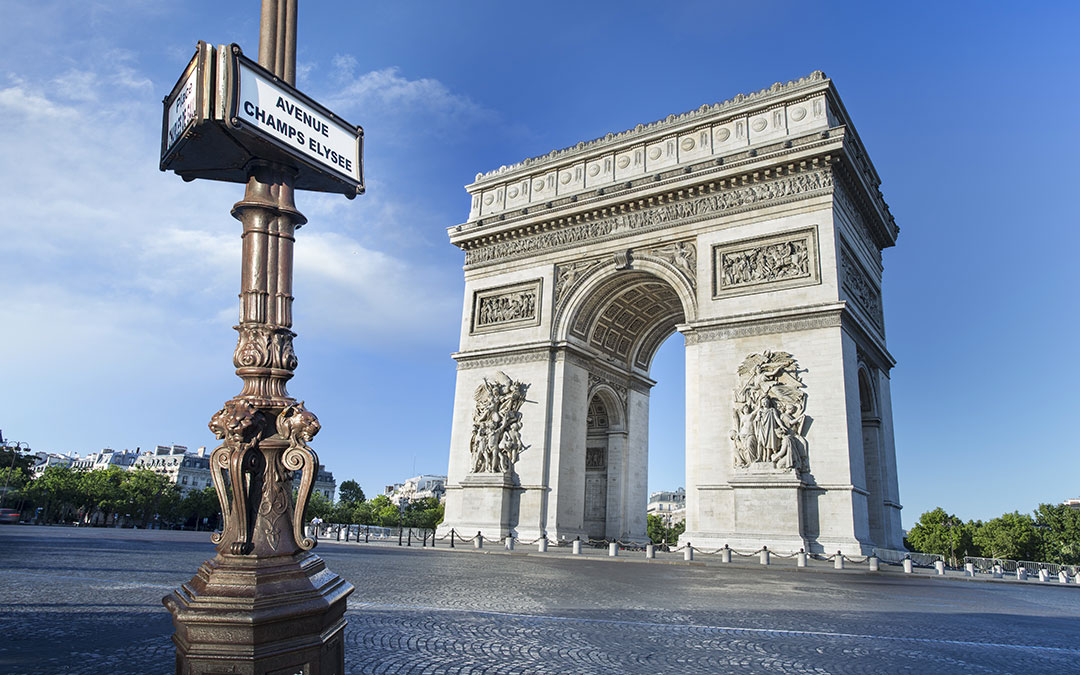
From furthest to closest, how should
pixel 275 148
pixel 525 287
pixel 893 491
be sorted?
pixel 525 287 < pixel 893 491 < pixel 275 148

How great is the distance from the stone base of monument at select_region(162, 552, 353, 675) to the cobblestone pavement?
1925mm

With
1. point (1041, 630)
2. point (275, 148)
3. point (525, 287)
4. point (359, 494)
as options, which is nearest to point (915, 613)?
point (1041, 630)

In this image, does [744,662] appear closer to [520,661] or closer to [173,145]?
[520,661]

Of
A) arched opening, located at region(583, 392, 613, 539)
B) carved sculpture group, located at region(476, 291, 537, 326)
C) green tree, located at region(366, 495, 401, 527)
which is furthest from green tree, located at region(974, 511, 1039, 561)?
green tree, located at region(366, 495, 401, 527)

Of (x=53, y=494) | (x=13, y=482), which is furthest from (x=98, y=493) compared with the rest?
(x=13, y=482)

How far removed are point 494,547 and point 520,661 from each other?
17.1 metres

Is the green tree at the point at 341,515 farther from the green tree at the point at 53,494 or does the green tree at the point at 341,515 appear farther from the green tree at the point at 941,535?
the green tree at the point at 941,535

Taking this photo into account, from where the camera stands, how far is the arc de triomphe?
18.5 m

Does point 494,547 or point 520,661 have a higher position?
point 520,661

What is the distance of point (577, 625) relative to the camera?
6.27 m

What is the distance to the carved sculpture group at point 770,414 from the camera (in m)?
18.2

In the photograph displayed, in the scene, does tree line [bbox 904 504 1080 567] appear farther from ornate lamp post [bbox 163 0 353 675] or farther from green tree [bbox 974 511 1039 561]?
ornate lamp post [bbox 163 0 353 675]

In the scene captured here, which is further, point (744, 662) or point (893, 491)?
point (893, 491)

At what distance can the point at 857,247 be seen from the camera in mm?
22219
